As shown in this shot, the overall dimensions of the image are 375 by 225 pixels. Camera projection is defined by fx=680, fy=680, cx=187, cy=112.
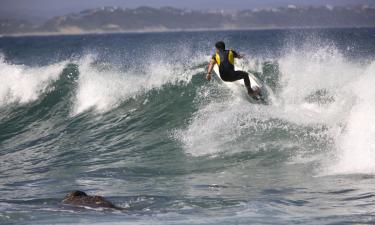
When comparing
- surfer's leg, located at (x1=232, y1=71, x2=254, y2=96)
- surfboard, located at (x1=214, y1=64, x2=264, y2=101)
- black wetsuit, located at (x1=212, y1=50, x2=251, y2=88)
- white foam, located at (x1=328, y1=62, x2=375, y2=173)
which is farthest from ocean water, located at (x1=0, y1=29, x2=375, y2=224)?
black wetsuit, located at (x1=212, y1=50, x2=251, y2=88)

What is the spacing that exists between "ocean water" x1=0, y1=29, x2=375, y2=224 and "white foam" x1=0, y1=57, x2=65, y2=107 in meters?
0.05

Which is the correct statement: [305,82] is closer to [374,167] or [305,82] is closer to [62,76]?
[374,167]

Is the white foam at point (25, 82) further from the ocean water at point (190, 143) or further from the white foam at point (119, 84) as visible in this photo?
the white foam at point (119, 84)

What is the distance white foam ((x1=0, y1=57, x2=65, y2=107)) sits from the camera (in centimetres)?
2023

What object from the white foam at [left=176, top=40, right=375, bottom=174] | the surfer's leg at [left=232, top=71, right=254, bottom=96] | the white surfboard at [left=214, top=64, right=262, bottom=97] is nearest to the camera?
the white foam at [left=176, top=40, right=375, bottom=174]

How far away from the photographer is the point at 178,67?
1767cm

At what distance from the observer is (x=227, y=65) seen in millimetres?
13531

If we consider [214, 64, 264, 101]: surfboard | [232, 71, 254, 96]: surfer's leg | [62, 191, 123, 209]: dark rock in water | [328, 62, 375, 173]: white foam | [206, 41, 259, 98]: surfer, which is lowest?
[62, 191, 123, 209]: dark rock in water

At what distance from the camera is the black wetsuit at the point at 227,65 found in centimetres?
1351

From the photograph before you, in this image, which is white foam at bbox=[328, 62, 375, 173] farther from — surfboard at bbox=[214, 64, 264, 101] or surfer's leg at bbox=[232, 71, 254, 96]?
surfboard at bbox=[214, 64, 264, 101]

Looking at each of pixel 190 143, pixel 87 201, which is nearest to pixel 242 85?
pixel 190 143

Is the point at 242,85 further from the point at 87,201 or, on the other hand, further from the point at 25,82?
the point at 25,82

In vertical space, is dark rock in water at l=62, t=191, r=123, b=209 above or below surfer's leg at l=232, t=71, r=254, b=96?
below

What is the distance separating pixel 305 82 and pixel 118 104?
481 centimetres
